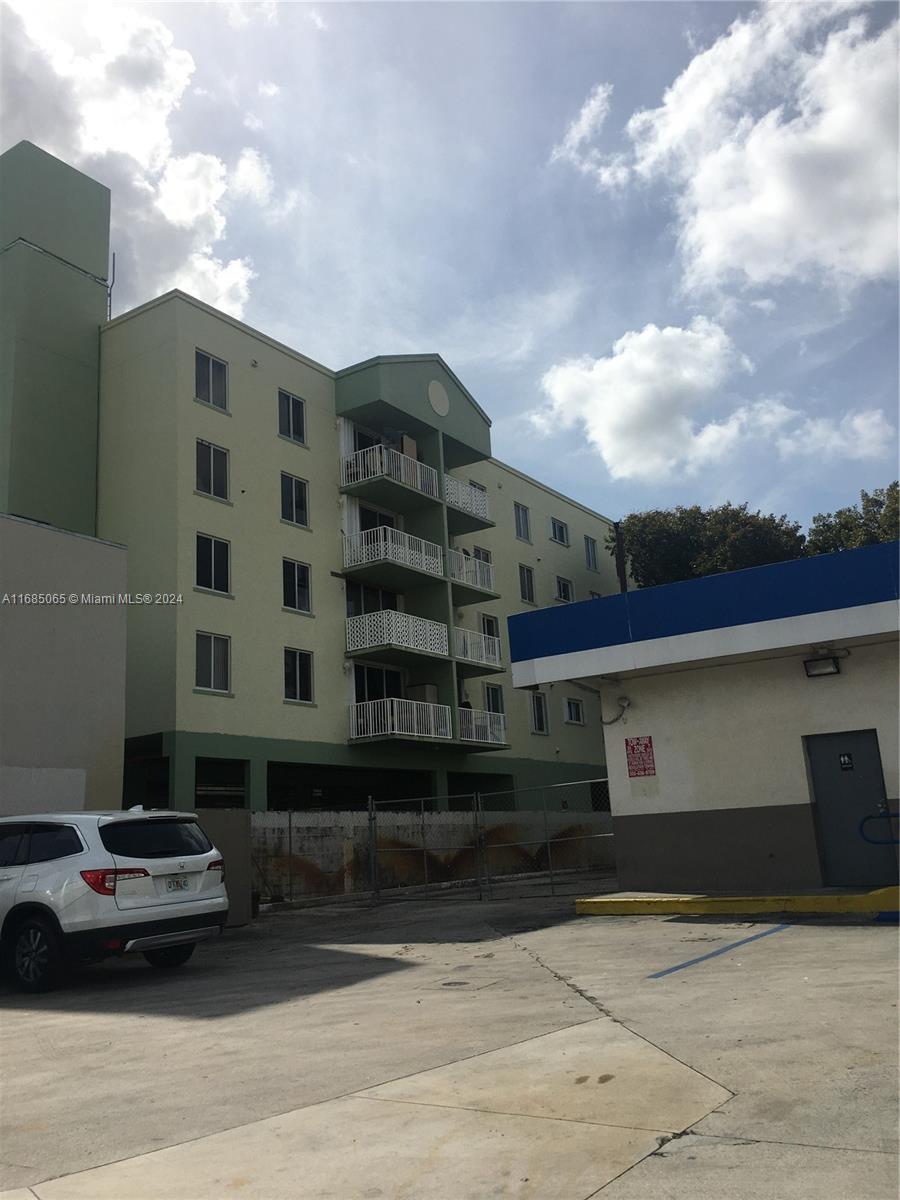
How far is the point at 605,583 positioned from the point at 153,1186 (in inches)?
1692

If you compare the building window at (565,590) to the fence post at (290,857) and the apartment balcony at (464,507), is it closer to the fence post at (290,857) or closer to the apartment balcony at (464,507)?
the apartment balcony at (464,507)

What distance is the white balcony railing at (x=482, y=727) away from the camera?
3159 centimetres

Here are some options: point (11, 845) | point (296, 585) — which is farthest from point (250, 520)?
point (11, 845)

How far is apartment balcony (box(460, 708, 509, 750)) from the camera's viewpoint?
31578 millimetres

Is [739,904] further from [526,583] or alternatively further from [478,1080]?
[526,583]

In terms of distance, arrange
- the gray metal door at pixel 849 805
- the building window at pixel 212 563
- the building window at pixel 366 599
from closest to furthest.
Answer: the gray metal door at pixel 849 805 < the building window at pixel 212 563 < the building window at pixel 366 599

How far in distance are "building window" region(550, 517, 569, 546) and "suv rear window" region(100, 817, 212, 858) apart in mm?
32936

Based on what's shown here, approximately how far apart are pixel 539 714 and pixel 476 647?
24.0 ft

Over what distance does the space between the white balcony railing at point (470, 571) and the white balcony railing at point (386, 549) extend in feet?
4.86

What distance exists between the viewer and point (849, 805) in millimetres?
14797

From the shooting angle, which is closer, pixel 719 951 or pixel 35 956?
pixel 719 951

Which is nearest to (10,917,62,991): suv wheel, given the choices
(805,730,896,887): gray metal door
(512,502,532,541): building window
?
(805,730,896,887): gray metal door

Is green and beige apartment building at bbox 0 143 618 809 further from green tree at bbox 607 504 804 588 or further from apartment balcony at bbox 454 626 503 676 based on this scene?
green tree at bbox 607 504 804 588

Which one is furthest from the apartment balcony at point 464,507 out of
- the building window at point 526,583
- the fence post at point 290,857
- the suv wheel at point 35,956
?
the suv wheel at point 35,956
